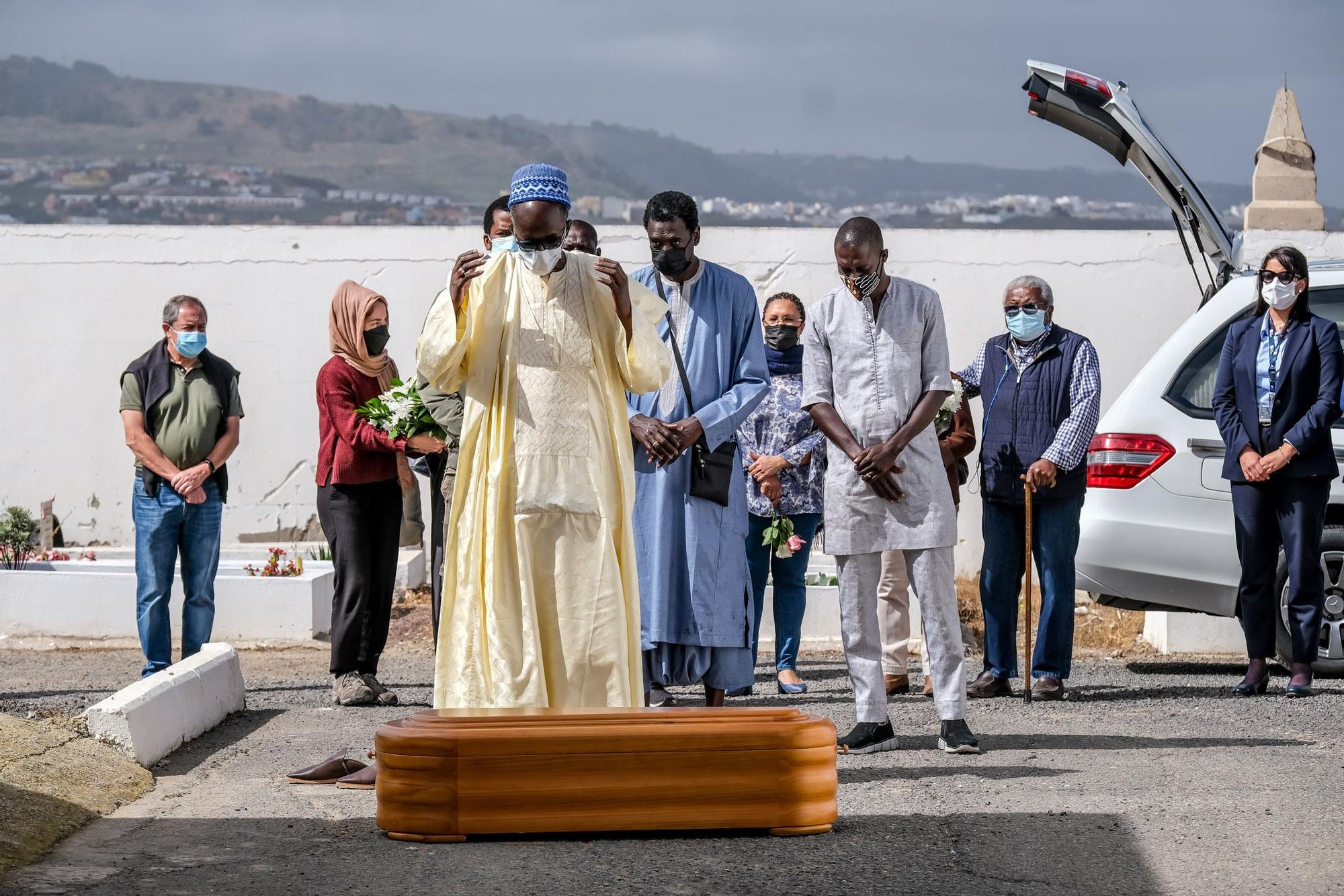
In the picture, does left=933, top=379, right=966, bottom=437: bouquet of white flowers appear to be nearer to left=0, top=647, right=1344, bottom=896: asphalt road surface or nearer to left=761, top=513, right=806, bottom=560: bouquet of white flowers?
left=761, top=513, right=806, bottom=560: bouquet of white flowers

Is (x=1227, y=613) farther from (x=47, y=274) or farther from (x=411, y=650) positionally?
(x=47, y=274)

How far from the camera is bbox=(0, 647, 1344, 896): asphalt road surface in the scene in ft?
14.5

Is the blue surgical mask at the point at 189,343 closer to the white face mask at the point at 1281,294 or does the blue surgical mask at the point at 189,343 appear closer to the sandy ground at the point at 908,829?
the sandy ground at the point at 908,829

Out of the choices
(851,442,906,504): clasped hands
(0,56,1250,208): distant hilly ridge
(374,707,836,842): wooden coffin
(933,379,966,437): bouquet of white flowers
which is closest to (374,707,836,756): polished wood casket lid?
(374,707,836,842): wooden coffin

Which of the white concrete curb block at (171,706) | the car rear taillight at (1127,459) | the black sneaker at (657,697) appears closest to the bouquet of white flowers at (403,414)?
the white concrete curb block at (171,706)

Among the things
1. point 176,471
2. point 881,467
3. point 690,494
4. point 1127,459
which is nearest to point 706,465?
point 690,494

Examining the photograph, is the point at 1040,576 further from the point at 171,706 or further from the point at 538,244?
the point at 171,706


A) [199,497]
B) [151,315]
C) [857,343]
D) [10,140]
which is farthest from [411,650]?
[10,140]

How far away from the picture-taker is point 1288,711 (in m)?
7.53

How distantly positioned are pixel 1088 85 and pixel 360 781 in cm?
615

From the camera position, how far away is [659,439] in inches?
248

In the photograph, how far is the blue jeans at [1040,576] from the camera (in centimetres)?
809

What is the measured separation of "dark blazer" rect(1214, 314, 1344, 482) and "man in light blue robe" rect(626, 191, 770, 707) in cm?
268

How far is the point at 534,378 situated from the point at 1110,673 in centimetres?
501
